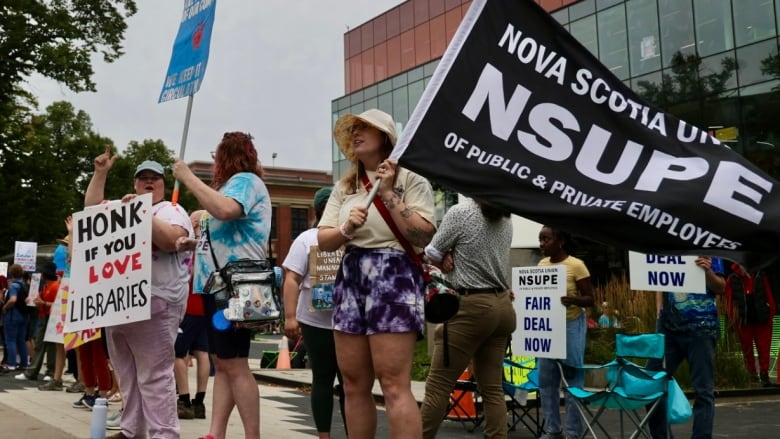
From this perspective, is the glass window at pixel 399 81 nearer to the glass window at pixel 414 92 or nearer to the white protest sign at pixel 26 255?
the glass window at pixel 414 92

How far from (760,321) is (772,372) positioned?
192 centimetres

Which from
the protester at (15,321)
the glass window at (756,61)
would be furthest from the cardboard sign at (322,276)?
the glass window at (756,61)

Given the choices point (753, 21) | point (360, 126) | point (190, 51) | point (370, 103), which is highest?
point (370, 103)

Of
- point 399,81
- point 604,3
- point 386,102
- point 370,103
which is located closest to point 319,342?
point 604,3

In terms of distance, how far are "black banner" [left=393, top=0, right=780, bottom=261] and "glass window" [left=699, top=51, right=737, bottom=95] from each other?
941 inches

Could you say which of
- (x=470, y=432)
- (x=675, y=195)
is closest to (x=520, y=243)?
(x=470, y=432)

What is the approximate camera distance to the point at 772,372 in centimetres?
1348

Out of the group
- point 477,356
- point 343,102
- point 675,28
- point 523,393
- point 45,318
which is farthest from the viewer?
point 343,102

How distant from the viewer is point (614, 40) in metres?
30.4

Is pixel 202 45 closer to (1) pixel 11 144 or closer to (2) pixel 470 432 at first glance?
(2) pixel 470 432

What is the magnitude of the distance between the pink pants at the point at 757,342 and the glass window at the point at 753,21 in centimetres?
1514

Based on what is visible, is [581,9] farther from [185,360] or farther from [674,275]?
[674,275]

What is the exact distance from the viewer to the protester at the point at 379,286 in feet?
13.7

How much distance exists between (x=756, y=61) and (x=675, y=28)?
354 cm
